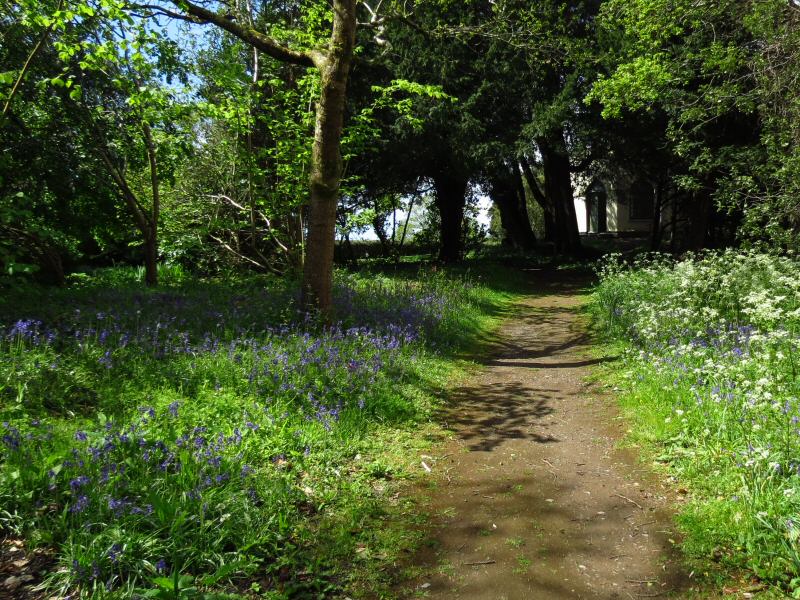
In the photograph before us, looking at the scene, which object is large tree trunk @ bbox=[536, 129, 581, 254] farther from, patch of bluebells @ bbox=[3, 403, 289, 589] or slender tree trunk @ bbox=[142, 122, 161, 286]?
patch of bluebells @ bbox=[3, 403, 289, 589]

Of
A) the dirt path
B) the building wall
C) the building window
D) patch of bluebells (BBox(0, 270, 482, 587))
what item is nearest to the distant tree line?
patch of bluebells (BBox(0, 270, 482, 587))

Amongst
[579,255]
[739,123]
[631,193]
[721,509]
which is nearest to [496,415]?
[721,509]

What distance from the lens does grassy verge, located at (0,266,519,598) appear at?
10.3 feet

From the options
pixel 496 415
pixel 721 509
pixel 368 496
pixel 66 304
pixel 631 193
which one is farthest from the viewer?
pixel 631 193

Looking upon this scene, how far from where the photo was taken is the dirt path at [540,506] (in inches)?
130

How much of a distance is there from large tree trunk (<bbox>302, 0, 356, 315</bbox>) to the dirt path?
104 inches

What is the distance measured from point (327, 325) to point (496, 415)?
9.40 ft

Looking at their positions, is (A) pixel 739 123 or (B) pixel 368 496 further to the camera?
(A) pixel 739 123

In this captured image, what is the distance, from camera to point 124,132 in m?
11.8

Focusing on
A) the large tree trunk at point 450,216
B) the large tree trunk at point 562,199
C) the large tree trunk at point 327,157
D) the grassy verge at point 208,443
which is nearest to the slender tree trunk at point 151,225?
the grassy verge at point 208,443

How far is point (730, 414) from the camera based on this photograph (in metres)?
4.56

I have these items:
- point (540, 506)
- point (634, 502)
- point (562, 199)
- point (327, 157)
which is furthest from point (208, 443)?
point (562, 199)

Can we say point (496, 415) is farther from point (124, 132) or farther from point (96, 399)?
point (124, 132)

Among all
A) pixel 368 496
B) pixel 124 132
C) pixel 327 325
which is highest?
pixel 124 132
